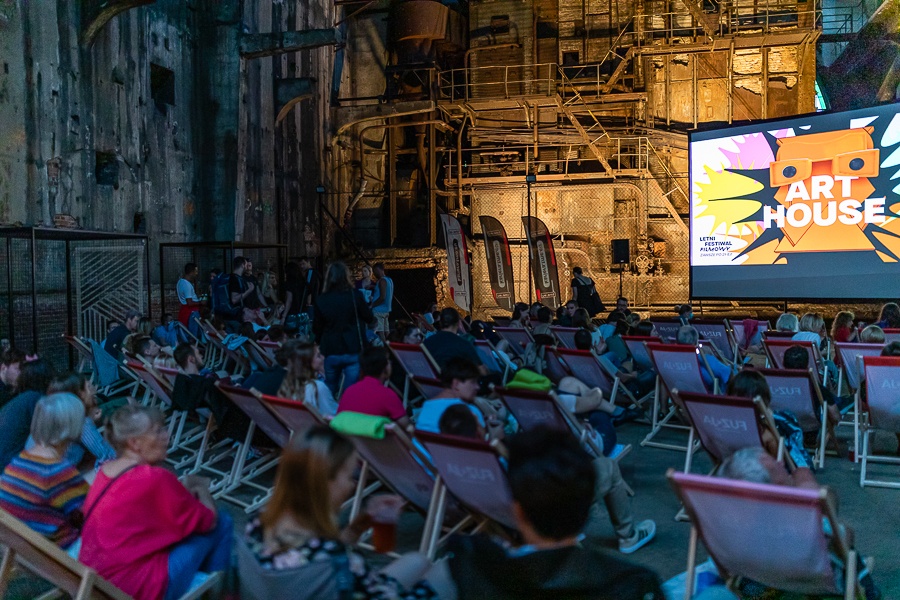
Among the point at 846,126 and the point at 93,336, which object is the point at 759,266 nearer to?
the point at 846,126

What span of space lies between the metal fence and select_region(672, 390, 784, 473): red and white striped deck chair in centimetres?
702

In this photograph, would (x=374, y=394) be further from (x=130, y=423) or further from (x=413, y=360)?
(x=413, y=360)

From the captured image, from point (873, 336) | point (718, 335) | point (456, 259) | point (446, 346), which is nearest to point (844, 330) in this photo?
point (873, 336)

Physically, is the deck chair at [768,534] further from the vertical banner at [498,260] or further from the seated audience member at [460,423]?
the vertical banner at [498,260]

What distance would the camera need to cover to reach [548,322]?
1050 centimetres

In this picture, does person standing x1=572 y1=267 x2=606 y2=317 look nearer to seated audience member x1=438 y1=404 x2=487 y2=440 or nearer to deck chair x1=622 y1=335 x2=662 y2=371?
Answer: deck chair x1=622 y1=335 x2=662 y2=371

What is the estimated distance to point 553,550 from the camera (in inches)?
85.0

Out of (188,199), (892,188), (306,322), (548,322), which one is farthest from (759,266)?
(188,199)

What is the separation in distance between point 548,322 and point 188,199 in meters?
7.34

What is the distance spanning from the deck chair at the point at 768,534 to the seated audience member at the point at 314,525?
1.23 meters

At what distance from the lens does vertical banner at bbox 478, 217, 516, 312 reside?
17.2m

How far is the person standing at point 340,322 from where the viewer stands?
744cm

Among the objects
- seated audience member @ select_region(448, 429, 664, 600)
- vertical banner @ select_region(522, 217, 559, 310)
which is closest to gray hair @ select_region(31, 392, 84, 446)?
seated audience member @ select_region(448, 429, 664, 600)

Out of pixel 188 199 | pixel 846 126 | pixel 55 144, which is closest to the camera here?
pixel 55 144
